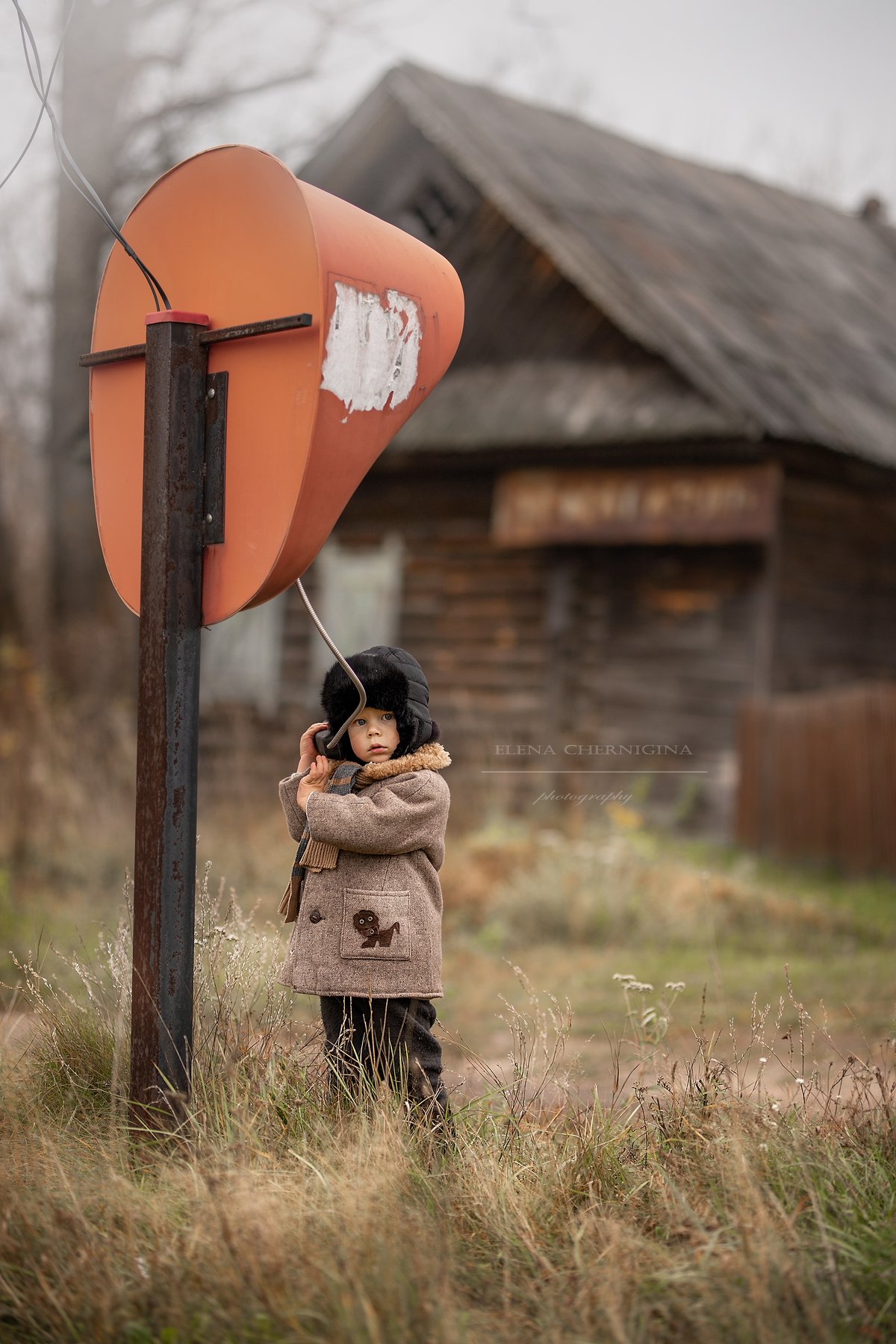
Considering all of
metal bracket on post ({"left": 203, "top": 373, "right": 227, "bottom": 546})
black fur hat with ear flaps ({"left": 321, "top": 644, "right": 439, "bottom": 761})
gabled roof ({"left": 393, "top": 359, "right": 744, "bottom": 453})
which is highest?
gabled roof ({"left": 393, "top": 359, "right": 744, "bottom": 453})

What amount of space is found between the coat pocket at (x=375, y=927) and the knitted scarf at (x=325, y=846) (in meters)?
0.08

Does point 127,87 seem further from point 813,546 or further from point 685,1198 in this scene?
point 685,1198

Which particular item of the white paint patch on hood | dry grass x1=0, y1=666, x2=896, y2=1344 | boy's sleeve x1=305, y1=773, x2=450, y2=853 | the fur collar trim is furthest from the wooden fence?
the white paint patch on hood

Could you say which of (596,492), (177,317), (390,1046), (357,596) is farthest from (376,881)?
(357,596)

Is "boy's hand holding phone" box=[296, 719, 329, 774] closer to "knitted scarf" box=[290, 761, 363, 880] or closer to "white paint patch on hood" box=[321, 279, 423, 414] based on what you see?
"knitted scarf" box=[290, 761, 363, 880]

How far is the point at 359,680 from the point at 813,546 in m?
8.53

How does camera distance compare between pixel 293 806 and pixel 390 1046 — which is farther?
pixel 293 806

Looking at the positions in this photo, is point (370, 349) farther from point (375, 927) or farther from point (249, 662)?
point (249, 662)

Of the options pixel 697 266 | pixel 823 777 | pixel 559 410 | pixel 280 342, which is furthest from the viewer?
pixel 697 266

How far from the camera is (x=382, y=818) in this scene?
3006 mm

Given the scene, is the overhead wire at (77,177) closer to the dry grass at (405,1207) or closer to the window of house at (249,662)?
the dry grass at (405,1207)

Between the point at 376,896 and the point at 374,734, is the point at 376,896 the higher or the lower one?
the lower one

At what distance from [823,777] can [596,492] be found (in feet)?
8.68

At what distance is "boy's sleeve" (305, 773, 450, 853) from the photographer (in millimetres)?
2998
